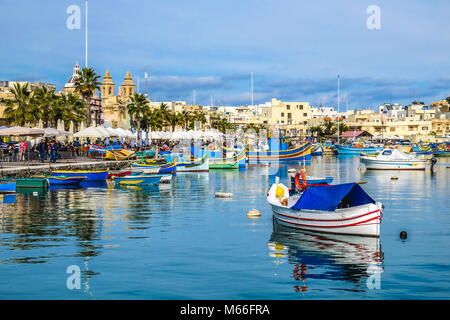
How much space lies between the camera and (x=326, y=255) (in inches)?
789

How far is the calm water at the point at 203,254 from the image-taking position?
15961mm

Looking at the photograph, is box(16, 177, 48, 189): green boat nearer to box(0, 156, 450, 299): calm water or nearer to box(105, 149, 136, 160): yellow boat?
box(0, 156, 450, 299): calm water

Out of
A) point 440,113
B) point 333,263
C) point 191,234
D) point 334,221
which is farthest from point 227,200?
point 440,113

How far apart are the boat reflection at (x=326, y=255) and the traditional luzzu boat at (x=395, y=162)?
45.5 m

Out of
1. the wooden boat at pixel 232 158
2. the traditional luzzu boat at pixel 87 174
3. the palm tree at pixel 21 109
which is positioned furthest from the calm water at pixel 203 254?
the wooden boat at pixel 232 158

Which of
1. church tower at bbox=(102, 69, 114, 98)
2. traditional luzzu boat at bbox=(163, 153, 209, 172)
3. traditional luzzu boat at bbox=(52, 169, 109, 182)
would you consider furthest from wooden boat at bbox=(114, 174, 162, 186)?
church tower at bbox=(102, 69, 114, 98)

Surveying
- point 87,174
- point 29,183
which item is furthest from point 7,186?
point 87,174

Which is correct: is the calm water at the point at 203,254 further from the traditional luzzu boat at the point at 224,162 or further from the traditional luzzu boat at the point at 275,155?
the traditional luzzu boat at the point at 275,155

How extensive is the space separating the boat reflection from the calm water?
0.03 meters

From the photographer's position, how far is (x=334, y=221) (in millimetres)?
22797

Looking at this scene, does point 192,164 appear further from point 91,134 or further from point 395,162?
point 395,162

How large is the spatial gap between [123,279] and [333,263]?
6.37m

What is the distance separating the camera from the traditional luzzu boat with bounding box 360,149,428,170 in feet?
220

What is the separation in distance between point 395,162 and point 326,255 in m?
50.0
